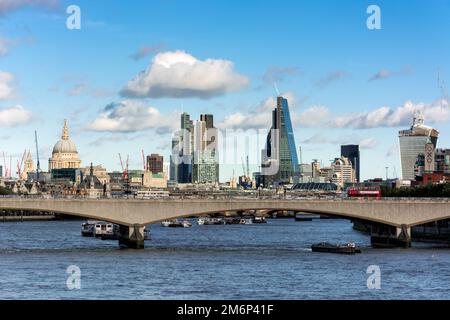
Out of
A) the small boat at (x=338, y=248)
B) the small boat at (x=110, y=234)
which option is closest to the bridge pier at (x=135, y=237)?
the small boat at (x=338, y=248)

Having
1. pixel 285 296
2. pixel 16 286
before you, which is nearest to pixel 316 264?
pixel 285 296

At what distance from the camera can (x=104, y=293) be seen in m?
56.7

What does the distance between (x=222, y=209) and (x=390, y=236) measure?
2015 centimetres

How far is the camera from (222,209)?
9925 cm

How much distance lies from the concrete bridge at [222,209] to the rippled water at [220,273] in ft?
11.5

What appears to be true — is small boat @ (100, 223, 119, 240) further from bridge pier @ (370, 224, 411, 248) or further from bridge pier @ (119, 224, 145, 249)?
bridge pier @ (370, 224, 411, 248)

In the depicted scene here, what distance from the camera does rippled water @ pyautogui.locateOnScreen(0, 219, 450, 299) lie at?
57.2 m

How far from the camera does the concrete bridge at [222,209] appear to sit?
315 ft

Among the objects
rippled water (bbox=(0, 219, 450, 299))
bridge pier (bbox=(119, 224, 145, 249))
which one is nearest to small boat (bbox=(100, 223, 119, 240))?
bridge pier (bbox=(119, 224, 145, 249))

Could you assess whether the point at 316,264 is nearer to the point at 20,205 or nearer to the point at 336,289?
the point at 336,289

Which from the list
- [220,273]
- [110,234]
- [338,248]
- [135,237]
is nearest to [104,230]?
[110,234]

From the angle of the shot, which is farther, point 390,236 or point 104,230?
point 104,230

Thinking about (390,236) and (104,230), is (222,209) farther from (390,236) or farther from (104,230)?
(104,230)
